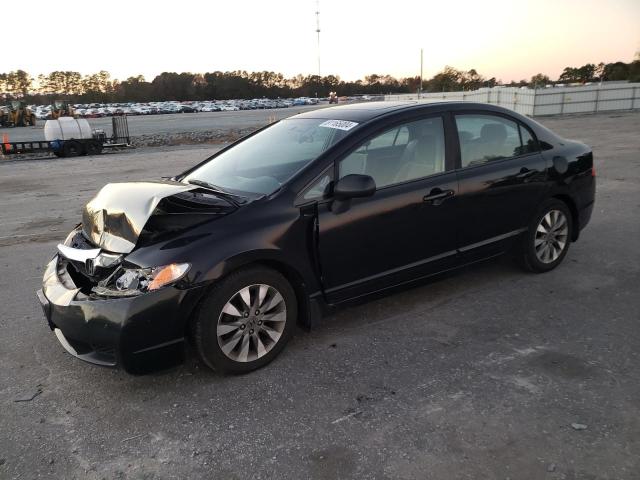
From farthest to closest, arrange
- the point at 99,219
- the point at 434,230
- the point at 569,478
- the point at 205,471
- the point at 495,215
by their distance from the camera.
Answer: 1. the point at 495,215
2. the point at 434,230
3. the point at 99,219
4. the point at 205,471
5. the point at 569,478

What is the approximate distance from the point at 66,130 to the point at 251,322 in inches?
865

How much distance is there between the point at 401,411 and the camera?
293 centimetres

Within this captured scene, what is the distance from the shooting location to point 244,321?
328 centimetres

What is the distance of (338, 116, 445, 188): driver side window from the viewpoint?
3.76 meters

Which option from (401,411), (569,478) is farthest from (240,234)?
(569,478)

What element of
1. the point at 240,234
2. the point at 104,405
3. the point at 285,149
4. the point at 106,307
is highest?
the point at 285,149

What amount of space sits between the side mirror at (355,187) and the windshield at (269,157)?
0.33 meters

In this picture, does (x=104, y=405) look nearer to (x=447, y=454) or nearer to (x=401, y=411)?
(x=401, y=411)

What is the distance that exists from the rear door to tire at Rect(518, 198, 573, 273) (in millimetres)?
146

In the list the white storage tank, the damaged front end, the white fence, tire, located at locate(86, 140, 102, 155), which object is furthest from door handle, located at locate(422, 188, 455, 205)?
the white fence

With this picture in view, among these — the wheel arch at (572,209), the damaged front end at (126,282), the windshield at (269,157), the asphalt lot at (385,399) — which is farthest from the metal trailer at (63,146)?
the wheel arch at (572,209)

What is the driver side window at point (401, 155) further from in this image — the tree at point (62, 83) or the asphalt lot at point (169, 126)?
the tree at point (62, 83)

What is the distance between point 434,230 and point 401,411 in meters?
1.56

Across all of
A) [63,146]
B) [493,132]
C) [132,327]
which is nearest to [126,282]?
[132,327]
